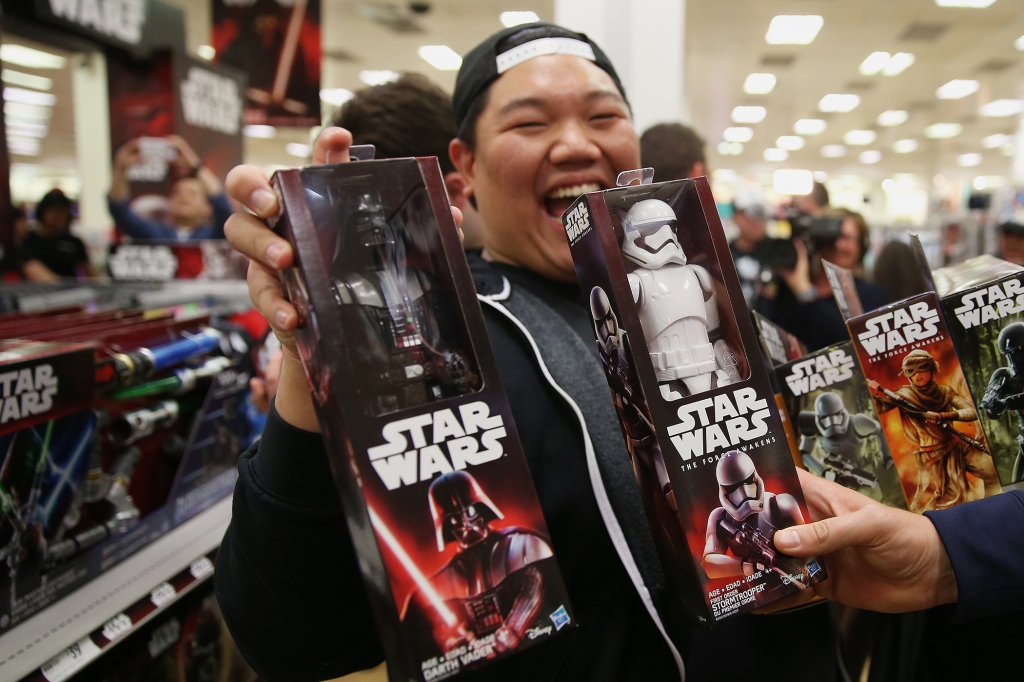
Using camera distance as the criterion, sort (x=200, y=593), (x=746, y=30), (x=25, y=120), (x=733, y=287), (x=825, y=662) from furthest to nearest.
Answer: (x=25, y=120) → (x=746, y=30) → (x=200, y=593) → (x=825, y=662) → (x=733, y=287)

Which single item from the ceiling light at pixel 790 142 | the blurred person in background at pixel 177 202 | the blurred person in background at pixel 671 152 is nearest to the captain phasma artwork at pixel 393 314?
the blurred person in background at pixel 671 152

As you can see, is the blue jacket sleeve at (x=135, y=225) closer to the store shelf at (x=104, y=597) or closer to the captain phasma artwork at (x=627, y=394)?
the store shelf at (x=104, y=597)

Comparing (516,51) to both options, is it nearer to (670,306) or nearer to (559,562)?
(670,306)

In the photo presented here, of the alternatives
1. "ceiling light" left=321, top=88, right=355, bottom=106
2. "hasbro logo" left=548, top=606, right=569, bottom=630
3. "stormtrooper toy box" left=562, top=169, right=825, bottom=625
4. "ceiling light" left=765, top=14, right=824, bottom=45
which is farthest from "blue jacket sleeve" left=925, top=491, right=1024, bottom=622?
"ceiling light" left=321, top=88, right=355, bottom=106

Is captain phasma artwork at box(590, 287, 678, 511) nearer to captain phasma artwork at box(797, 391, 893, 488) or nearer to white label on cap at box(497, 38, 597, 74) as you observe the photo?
captain phasma artwork at box(797, 391, 893, 488)

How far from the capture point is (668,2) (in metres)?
2.75

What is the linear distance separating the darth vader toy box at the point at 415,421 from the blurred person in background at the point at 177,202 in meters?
2.62

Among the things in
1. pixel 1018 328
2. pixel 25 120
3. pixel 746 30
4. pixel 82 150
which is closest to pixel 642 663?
pixel 1018 328

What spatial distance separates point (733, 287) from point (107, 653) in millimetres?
1313

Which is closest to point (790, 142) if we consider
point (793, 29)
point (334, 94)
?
point (793, 29)

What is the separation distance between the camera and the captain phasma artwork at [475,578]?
574 millimetres

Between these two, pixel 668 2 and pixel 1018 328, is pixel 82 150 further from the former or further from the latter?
pixel 1018 328

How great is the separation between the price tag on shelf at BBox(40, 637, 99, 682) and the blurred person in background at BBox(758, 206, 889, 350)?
1824 mm

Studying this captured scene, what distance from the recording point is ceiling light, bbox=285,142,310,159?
14486mm
